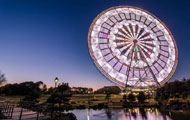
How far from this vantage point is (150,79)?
133 ft

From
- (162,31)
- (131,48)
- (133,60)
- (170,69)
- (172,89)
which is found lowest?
(172,89)

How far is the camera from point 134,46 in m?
41.0

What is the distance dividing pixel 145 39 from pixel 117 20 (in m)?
10.9

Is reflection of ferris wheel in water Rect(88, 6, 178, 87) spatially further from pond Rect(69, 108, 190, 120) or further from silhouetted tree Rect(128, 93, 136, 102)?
pond Rect(69, 108, 190, 120)

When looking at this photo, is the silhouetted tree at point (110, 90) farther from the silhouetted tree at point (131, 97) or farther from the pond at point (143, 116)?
the pond at point (143, 116)

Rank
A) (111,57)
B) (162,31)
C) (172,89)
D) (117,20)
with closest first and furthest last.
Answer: (172,89)
(111,57)
(117,20)
(162,31)

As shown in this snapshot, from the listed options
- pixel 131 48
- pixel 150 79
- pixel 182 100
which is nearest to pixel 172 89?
pixel 182 100

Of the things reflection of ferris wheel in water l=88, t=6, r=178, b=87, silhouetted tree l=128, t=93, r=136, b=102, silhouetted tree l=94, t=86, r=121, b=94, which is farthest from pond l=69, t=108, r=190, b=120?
silhouetted tree l=94, t=86, r=121, b=94

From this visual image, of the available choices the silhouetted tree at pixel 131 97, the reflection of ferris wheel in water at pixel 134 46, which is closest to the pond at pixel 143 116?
the reflection of ferris wheel in water at pixel 134 46

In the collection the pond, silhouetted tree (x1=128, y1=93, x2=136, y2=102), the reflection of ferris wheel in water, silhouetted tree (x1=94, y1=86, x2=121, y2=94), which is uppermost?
the reflection of ferris wheel in water

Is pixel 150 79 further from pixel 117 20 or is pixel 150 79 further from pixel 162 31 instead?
pixel 117 20

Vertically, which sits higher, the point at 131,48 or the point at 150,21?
the point at 150,21

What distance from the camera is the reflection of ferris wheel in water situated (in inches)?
1455

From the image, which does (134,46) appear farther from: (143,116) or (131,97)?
(143,116)
